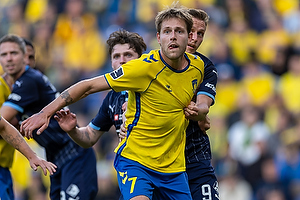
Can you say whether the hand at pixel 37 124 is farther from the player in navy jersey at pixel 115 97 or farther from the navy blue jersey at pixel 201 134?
the navy blue jersey at pixel 201 134

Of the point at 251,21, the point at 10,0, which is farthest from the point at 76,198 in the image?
the point at 10,0

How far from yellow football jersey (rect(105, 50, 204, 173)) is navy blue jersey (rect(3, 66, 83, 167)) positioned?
2026 millimetres

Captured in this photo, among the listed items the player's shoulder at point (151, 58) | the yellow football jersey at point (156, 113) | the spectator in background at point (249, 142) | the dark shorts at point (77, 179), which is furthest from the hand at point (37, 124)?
the spectator in background at point (249, 142)

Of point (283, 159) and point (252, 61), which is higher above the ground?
point (252, 61)

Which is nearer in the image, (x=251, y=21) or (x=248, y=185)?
(x=248, y=185)

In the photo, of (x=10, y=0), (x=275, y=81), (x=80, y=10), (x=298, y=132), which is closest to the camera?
(x=298, y=132)

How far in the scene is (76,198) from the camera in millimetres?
7152

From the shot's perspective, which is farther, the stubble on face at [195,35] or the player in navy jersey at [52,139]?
the player in navy jersey at [52,139]

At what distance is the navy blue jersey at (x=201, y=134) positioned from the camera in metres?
5.75

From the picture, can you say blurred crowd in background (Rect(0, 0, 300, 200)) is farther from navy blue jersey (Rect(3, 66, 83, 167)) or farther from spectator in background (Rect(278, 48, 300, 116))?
navy blue jersey (Rect(3, 66, 83, 167))

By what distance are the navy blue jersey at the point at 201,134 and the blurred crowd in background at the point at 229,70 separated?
5.17m

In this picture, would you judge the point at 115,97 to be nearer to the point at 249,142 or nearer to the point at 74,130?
the point at 74,130

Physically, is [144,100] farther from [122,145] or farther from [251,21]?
[251,21]

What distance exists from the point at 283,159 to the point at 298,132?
62 centimetres
